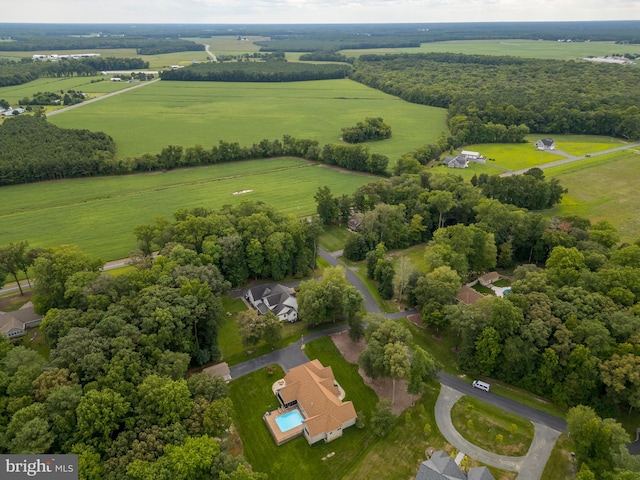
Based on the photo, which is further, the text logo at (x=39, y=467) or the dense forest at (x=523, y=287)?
the dense forest at (x=523, y=287)

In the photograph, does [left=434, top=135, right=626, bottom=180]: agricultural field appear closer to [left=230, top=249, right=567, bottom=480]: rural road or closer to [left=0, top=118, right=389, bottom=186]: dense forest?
[left=0, top=118, right=389, bottom=186]: dense forest

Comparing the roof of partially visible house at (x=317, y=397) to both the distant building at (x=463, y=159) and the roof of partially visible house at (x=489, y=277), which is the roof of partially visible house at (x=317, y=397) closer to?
the roof of partially visible house at (x=489, y=277)

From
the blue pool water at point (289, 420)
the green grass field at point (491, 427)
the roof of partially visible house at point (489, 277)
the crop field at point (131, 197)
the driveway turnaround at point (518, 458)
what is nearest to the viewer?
the driveway turnaround at point (518, 458)

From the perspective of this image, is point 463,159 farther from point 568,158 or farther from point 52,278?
point 52,278

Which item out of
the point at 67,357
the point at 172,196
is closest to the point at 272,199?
the point at 172,196

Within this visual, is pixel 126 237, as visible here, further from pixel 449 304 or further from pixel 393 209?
pixel 449 304

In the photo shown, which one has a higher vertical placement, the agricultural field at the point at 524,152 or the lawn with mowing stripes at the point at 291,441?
the lawn with mowing stripes at the point at 291,441

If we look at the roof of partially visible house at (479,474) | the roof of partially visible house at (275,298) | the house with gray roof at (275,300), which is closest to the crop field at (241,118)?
the roof of partially visible house at (275,298)
